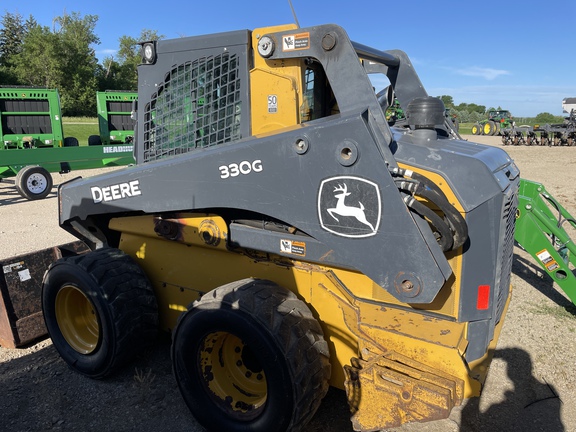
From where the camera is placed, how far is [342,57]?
2543 mm

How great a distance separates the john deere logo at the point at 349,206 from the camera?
227 cm

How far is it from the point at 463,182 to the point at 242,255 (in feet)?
4.95

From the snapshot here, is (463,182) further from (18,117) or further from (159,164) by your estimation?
(18,117)

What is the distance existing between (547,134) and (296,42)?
2979 centimetres

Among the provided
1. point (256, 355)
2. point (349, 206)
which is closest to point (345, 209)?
point (349, 206)

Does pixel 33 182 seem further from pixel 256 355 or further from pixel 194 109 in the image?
pixel 256 355

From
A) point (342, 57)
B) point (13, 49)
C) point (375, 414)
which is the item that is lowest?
point (375, 414)

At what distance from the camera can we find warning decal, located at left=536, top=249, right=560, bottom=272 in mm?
4328

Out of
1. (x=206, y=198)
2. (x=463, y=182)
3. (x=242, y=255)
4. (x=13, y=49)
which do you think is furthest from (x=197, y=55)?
(x=13, y=49)

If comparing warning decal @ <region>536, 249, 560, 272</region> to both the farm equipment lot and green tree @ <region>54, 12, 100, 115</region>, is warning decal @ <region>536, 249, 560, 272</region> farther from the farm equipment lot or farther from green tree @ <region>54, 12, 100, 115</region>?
green tree @ <region>54, 12, 100, 115</region>

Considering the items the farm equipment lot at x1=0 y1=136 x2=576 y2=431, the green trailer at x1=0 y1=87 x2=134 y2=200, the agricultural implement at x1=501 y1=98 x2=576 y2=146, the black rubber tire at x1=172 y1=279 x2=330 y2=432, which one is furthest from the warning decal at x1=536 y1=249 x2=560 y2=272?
the agricultural implement at x1=501 y1=98 x2=576 y2=146

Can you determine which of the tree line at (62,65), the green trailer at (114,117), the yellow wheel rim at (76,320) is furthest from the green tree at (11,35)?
the yellow wheel rim at (76,320)

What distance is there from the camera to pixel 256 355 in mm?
2611

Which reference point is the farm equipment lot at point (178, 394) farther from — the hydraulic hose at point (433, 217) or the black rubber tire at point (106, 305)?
the hydraulic hose at point (433, 217)
